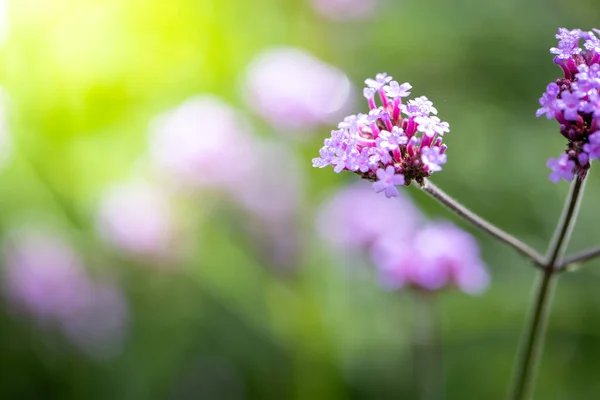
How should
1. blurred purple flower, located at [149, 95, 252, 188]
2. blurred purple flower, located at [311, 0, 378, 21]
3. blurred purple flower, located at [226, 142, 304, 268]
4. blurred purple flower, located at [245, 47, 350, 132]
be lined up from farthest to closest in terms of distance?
blurred purple flower, located at [311, 0, 378, 21], blurred purple flower, located at [226, 142, 304, 268], blurred purple flower, located at [149, 95, 252, 188], blurred purple flower, located at [245, 47, 350, 132]

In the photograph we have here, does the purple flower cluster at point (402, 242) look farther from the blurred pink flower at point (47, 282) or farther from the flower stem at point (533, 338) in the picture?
the blurred pink flower at point (47, 282)

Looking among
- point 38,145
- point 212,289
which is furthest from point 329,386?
point 38,145

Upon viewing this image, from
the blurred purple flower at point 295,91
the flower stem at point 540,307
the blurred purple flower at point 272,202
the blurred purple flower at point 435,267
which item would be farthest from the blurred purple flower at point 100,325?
the flower stem at point 540,307

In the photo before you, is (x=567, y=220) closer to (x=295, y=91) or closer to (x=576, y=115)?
(x=576, y=115)

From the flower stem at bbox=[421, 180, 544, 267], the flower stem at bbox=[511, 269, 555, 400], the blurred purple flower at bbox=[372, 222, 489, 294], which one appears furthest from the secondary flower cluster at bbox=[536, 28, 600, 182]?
the blurred purple flower at bbox=[372, 222, 489, 294]

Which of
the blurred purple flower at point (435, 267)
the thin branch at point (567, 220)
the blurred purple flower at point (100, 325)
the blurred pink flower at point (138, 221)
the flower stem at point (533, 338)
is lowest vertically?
the flower stem at point (533, 338)

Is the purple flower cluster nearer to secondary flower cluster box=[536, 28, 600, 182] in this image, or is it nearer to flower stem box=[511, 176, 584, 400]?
flower stem box=[511, 176, 584, 400]
